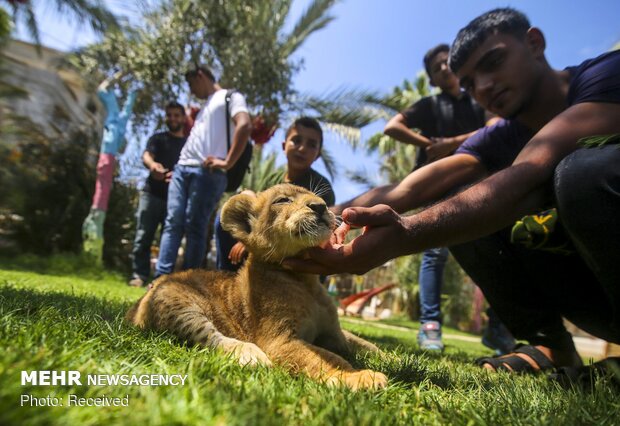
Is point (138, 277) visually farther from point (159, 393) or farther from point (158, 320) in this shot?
point (159, 393)

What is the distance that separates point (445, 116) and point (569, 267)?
3.02 m

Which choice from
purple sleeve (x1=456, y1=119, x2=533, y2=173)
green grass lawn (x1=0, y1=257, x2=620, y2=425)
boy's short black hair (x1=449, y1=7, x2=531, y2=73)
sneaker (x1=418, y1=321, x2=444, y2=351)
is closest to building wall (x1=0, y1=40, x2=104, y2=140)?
green grass lawn (x1=0, y1=257, x2=620, y2=425)

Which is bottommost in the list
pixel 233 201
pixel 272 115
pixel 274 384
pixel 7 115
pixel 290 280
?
pixel 274 384

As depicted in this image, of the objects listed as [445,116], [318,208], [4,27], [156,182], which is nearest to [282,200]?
[318,208]

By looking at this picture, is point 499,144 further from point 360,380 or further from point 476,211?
point 360,380

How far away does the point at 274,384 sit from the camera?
168cm

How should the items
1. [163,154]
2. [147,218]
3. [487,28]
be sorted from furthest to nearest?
[163,154], [147,218], [487,28]

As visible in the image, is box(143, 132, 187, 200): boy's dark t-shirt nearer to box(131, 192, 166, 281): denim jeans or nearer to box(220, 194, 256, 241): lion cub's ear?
box(131, 192, 166, 281): denim jeans

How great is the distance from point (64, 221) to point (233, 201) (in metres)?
10.3

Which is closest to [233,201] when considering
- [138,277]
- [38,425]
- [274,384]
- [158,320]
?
[158,320]

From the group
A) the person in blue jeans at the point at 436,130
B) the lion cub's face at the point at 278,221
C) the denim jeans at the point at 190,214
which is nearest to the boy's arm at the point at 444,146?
the person in blue jeans at the point at 436,130

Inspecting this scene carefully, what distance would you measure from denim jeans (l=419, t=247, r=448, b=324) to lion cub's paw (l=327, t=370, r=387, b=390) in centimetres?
313

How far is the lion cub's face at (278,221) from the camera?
9.39ft

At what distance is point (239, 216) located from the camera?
132 inches
